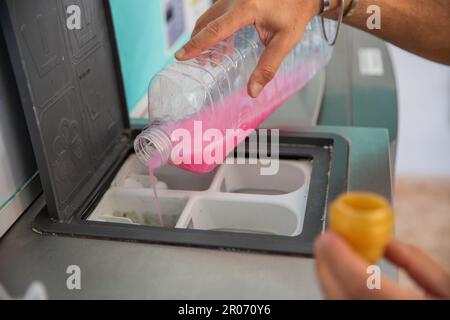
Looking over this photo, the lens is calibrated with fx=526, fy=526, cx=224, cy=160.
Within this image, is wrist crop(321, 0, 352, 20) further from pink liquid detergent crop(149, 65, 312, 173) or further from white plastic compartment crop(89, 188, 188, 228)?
white plastic compartment crop(89, 188, 188, 228)

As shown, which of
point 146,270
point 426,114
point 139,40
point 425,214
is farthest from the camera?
point 426,114

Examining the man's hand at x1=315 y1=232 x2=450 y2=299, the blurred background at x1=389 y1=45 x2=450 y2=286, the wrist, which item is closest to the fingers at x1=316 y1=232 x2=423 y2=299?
the man's hand at x1=315 y1=232 x2=450 y2=299

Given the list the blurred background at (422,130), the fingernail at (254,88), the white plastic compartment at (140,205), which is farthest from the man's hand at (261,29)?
the blurred background at (422,130)

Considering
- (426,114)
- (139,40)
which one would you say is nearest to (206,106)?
(139,40)

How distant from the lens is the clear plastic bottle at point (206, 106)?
0.88 meters

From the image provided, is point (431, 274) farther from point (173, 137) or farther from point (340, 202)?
point (173, 137)

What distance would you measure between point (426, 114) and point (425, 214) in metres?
0.51

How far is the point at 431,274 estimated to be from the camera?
0.55 m

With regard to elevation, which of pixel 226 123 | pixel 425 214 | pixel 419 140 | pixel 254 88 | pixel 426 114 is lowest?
pixel 425 214

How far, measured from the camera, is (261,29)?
88 centimetres

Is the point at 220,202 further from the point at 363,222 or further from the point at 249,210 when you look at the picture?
the point at 363,222

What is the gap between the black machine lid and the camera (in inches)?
29.7

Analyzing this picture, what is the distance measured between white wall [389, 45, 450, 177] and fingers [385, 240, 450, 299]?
7.27 feet

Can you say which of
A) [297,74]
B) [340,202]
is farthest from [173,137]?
[297,74]
